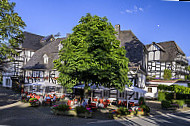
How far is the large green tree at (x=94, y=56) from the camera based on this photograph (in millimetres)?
12472

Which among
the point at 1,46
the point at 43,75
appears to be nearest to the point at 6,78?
the point at 43,75

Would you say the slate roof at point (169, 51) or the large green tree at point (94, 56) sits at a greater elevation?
the slate roof at point (169, 51)

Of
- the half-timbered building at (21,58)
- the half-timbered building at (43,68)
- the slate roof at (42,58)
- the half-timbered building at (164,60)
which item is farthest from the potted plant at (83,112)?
the half-timbered building at (164,60)

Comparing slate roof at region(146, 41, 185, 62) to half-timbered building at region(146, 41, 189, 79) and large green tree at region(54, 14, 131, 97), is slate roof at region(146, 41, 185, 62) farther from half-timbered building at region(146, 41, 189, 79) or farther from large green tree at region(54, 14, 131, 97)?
large green tree at region(54, 14, 131, 97)

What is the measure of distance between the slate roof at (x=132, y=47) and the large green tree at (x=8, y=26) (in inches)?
569

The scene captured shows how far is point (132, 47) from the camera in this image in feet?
79.9

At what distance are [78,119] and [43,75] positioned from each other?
17.5 m

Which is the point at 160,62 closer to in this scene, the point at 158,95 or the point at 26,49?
the point at 158,95

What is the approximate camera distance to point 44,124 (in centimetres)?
998

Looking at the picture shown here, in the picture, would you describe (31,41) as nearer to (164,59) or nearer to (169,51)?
(164,59)

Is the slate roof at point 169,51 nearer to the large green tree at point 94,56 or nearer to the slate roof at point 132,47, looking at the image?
the slate roof at point 132,47

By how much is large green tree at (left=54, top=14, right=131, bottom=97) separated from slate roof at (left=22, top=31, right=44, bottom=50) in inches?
906

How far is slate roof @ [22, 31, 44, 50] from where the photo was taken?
34.0 meters

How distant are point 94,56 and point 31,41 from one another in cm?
2729
